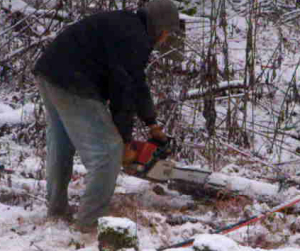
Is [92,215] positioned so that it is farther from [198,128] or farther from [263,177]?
[198,128]

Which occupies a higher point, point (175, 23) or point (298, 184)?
point (175, 23)

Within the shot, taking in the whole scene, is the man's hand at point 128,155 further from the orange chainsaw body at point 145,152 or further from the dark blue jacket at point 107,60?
the dark blue jacket at point 107,60

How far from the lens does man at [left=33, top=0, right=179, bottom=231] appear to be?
12.4 ft

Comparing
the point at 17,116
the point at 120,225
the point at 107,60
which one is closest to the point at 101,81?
the point at 107,60

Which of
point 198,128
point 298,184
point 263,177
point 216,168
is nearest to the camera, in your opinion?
point 298,184

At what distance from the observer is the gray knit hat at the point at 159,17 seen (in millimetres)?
3937

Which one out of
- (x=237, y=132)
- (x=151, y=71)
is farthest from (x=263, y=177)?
(x=151, y=71)

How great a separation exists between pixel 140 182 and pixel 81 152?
1341 mm

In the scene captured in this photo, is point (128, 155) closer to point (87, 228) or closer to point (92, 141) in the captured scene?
point (92, 141)

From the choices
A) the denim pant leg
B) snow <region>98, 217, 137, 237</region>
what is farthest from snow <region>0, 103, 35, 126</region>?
snow <region>98, 217, 137, 237</region>

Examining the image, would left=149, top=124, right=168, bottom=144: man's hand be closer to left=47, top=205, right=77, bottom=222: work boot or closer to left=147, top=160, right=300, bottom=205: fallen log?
left=147, top=160, right=300, bottom=205: fallen log

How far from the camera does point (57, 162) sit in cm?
436

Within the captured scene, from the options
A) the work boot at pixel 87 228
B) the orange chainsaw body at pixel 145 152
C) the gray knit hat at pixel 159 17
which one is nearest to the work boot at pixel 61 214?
the work boot at pixel 87 228

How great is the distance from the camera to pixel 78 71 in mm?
3898
